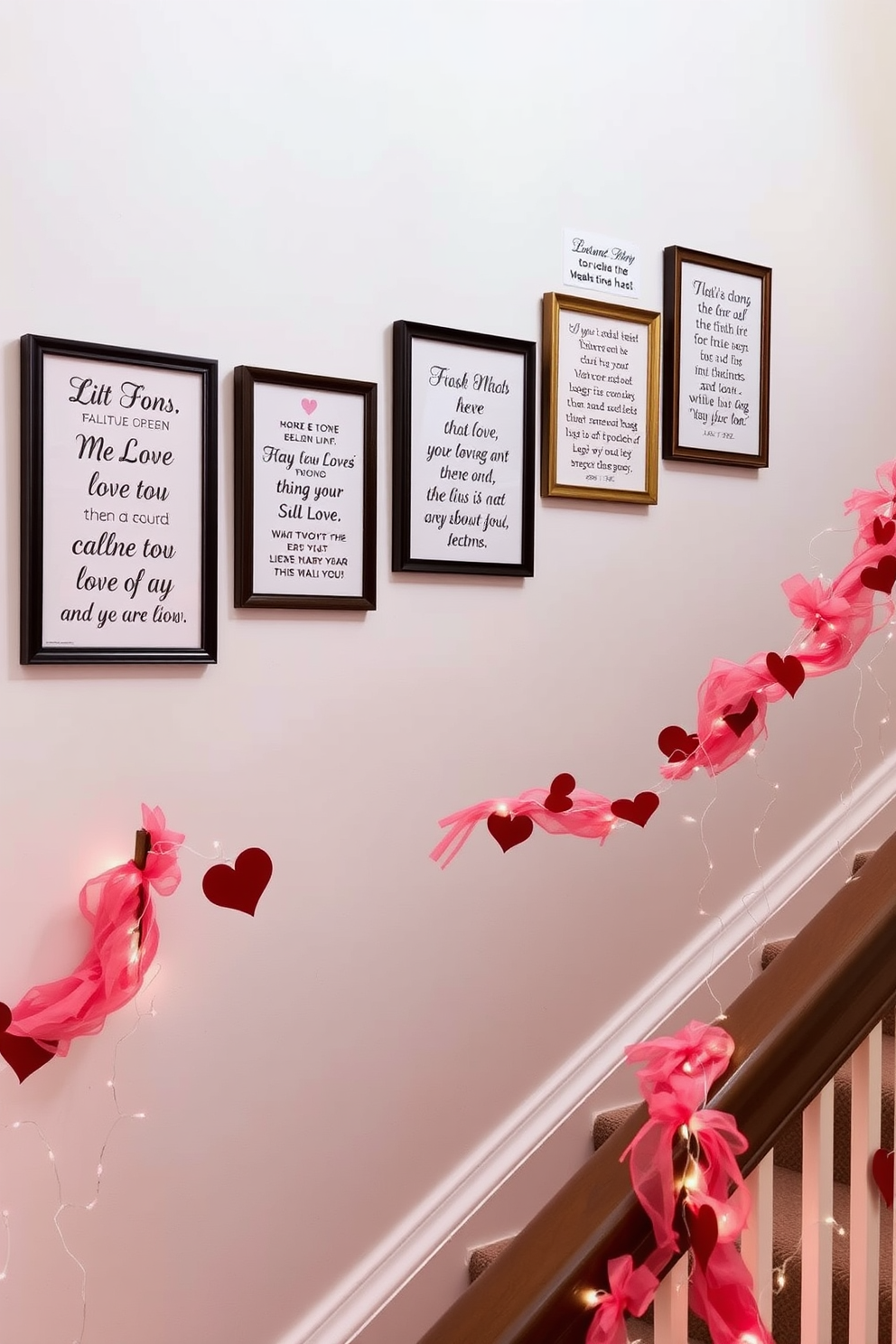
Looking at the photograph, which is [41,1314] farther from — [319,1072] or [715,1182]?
[715,1182]

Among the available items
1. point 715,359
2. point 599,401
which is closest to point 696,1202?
point 599,401

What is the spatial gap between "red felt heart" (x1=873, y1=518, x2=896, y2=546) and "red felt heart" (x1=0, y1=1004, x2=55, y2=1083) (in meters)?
1.30

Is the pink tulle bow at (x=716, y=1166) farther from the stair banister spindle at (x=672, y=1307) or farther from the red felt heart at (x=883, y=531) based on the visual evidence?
the red felt heart at (x=883, y=531)

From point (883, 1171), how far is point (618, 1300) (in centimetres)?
37

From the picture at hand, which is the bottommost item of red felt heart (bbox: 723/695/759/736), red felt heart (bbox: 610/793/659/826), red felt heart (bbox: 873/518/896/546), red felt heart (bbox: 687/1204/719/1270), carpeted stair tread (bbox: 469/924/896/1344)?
Answer: carpeted stair tread (bbox: 469/924/896/1344)

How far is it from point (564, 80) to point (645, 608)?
100 cm

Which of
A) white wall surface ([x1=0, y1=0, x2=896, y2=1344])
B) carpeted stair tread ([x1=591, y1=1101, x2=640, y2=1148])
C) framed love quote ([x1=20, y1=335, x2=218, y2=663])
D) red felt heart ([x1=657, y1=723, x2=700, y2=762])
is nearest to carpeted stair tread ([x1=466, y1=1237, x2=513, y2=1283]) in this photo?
white wall surface ([x1=0, y1=0, x2=896, y2=1344])

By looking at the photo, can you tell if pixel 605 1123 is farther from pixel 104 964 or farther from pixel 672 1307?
pixel 672 1307

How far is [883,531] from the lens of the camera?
5.10 ft

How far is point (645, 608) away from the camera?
2404mm

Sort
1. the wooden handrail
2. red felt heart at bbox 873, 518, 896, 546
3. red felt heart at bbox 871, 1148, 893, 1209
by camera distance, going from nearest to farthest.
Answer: the wooden handrail → red felt heart at bbox 871, 1148, 893, 1209 → red felt heart at bbox 873, 518, 896, 546

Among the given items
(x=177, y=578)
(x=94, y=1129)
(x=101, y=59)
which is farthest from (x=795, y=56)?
(x=94, y=1129)

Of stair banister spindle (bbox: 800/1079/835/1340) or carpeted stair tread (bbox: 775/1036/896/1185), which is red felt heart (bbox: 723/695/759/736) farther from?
carpeted stair tread (bbox: 775/1036/896/1185)

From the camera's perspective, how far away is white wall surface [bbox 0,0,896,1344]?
1.74m
